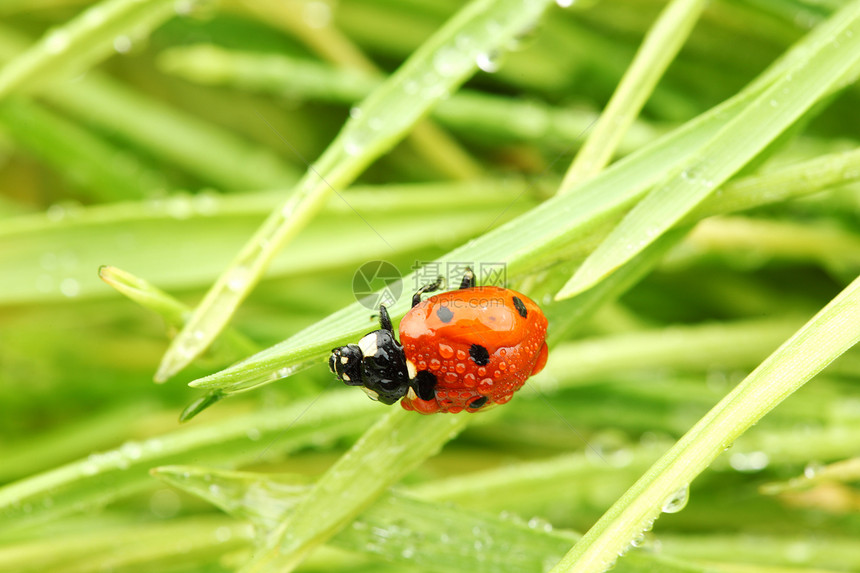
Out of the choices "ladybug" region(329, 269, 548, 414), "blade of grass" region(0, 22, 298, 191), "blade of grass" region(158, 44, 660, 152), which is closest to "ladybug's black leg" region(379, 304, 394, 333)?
"ladybug" region(329, 269, 548, 414)

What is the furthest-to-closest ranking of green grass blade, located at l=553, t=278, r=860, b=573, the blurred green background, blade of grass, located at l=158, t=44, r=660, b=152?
blade of grass, located at l=158, t=44, r=660, b=152, the blurred green background, green grass blade, located at l=553, t=278, r=860, b=573

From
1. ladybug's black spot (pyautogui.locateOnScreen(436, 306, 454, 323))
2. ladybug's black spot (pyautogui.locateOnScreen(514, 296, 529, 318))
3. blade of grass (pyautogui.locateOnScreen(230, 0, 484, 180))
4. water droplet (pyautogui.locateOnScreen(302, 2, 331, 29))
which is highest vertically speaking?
water droplet (pyautogui.locateOnScreen(302, 2, 331, 29))

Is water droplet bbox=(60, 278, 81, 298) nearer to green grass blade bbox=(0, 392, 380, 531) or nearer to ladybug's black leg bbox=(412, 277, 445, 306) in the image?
green grass blade bbox=(0, 392, 380, 531)

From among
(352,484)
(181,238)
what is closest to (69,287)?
(181,238)

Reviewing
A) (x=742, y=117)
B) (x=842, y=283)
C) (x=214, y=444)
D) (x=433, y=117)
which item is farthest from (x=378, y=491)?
(x=842, y=283)

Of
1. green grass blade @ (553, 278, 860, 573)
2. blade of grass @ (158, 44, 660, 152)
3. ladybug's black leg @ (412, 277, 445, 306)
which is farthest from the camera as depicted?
blade of grass @ (158, 44, 660, 152)

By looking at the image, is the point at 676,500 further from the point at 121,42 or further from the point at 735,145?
the point at 121,42

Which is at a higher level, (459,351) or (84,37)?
(84,37)

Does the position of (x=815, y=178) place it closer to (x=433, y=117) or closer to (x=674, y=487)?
(x=674, y=487)
